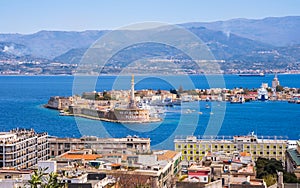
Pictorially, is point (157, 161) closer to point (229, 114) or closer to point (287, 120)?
point (287, 120)

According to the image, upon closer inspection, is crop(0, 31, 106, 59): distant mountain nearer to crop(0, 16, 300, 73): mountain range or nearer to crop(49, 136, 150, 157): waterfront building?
crop(0, 16, 300, 73): mountain range

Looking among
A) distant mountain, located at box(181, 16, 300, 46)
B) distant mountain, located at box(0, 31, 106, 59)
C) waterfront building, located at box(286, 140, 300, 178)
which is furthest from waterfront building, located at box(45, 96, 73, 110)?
distant mountain, located at box(181, 16, 300, 46)

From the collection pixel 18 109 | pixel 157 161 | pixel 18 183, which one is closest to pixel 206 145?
pixel 157 161

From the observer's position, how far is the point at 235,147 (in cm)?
1102

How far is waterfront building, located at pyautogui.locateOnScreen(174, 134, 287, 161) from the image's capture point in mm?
10883

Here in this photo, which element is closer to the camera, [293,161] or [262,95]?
[293,161]

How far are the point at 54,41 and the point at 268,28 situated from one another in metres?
38.5

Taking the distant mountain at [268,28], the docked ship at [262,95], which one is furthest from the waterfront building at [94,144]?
the distant mountain at [268,28]

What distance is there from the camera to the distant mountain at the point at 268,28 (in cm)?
10819

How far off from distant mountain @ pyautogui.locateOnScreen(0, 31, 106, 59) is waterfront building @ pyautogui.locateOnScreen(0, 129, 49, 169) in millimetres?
A: 86895

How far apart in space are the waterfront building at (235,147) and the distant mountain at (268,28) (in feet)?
308

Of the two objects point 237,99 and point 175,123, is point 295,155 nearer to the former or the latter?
point 175,123

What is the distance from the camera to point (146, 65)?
94.4ft

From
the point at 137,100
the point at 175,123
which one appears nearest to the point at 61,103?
the point at 137,100
